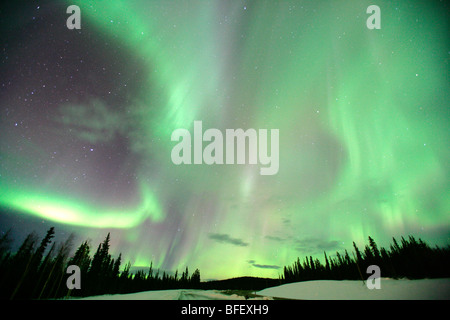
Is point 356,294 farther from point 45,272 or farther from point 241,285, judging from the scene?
point 241,285

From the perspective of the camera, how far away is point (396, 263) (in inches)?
2231

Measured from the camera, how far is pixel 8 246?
40000mm

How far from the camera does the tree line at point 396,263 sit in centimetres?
4809

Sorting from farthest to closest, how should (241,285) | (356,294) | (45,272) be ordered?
(241,285), (45,272), (356,294)

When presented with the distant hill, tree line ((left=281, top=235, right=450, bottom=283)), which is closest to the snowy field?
tree line ((left=281, top=235, right=450, bottom=283))

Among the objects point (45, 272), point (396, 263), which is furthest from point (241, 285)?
point (45, 272)

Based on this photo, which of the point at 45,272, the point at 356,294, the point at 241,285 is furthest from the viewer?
the point at 241,285

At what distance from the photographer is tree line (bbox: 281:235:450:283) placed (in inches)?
1893
